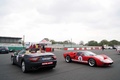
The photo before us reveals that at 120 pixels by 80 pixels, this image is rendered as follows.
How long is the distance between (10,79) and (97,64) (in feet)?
18.5

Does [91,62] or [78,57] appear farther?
[78,57]

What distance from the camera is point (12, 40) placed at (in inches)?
1927

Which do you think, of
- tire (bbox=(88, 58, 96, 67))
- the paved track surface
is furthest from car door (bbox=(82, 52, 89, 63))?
the paved track surface

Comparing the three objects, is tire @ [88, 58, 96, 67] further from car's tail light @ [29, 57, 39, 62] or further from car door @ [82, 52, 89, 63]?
car's tail light @ [29, 57, 39, 62]

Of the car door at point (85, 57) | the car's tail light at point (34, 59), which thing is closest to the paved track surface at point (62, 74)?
the car's tail light at point (34, 59)

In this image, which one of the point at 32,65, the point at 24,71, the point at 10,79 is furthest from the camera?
the point at 24,71

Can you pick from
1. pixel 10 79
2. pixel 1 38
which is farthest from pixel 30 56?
pixel 1 38

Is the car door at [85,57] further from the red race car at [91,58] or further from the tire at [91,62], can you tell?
the tire at [91,62]

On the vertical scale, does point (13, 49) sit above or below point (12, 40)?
below

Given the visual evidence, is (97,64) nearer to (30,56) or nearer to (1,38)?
(30,56)

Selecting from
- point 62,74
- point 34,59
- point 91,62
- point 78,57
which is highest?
point 34,59

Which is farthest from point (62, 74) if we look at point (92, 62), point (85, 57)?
point (85, 57)

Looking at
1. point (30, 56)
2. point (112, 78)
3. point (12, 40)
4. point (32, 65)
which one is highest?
point (12, 40)

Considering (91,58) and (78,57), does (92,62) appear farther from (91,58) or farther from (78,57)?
(78,57)
